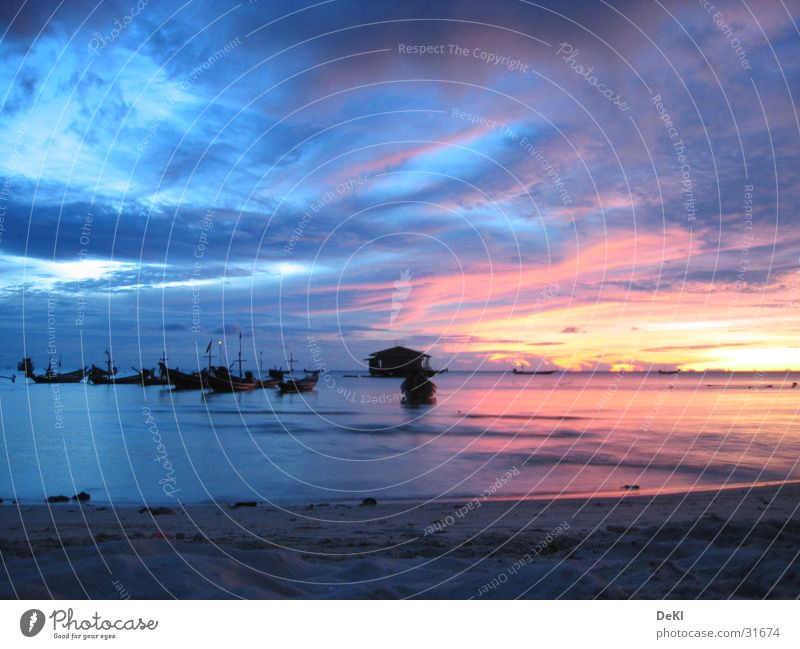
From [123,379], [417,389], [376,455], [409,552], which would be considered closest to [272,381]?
[123,379]

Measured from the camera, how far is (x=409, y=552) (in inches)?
364

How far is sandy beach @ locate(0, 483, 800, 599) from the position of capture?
21.6 feet

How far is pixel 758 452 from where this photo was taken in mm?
27641

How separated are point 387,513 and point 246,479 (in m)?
9.02

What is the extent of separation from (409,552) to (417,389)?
57563 millimetres

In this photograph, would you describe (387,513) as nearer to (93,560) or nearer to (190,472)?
(93,560)

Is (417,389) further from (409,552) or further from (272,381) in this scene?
(409,552)

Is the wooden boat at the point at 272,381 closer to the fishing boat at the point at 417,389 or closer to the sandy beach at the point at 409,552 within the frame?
the fishing boat at the point at 417,389

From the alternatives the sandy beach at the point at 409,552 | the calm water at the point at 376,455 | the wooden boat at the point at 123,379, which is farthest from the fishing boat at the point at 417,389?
the wooden boat at the point at 123,379

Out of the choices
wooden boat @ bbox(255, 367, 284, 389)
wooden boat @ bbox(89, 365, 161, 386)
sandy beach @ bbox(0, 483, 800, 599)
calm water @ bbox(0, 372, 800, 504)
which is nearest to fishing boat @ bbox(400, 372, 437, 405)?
calm water @ bbox(0, 372, 800, 504)

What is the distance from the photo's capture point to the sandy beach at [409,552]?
21.6ft

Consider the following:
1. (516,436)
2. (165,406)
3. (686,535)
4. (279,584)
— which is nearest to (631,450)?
(516,436)

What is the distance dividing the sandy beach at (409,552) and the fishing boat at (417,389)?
4919 centimetres
